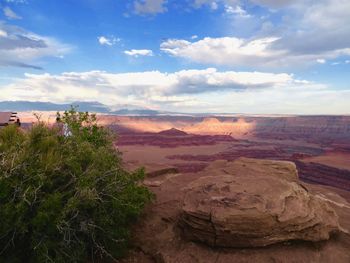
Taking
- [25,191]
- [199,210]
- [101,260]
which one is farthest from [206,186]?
[25,191]

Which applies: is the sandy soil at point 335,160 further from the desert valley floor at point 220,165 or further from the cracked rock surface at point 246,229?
the cracked rock surface at point 246,229

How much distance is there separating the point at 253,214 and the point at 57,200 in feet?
19.1

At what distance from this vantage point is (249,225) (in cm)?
1107

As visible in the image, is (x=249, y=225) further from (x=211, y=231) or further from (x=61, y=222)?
(x=61, y=222)

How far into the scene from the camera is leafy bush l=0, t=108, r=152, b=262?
10.0 m

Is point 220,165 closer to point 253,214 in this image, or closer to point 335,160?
point 253,214

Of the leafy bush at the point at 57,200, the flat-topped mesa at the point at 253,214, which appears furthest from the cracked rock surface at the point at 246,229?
the leafy bush at the point at 57,200

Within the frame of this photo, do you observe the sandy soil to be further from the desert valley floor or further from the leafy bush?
the leafy bush

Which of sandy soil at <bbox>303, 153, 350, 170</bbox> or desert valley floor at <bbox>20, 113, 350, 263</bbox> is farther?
sandy soil at <bbox>303, 153, 350, 170</bbox>

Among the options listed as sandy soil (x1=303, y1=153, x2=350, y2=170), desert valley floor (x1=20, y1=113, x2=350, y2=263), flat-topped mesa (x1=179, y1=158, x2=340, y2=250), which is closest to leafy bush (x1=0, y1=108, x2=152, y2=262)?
desert valley floor (x1=20, y1=113, x2=350, y2=263)

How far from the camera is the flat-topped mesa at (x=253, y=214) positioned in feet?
36.6

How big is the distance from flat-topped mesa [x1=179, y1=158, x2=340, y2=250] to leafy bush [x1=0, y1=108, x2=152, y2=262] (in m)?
2.39

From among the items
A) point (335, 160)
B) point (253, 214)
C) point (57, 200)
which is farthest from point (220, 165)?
point (335, 160)

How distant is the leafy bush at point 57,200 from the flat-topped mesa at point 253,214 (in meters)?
2.39
